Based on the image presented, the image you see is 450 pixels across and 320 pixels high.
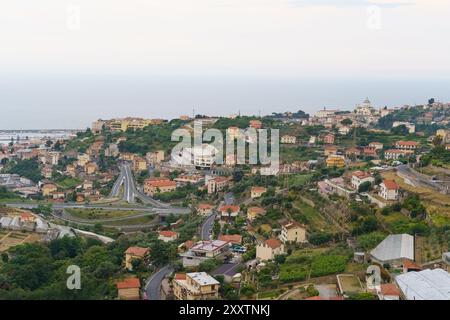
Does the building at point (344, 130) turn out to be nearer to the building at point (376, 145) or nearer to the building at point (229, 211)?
the building at point (376, 145)

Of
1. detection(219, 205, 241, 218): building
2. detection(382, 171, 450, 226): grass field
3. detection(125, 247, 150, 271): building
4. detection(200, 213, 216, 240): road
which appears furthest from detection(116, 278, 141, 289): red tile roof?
detection(219, 205, 241, 218): building

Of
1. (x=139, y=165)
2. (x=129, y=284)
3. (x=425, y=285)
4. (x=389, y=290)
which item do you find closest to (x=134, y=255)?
(x=129, y=284)

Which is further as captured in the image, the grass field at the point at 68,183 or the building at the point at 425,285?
the grass field at the point at 68,183

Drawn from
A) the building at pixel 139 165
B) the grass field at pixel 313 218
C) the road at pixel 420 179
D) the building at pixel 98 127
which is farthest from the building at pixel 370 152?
the building at pixel 98 127
